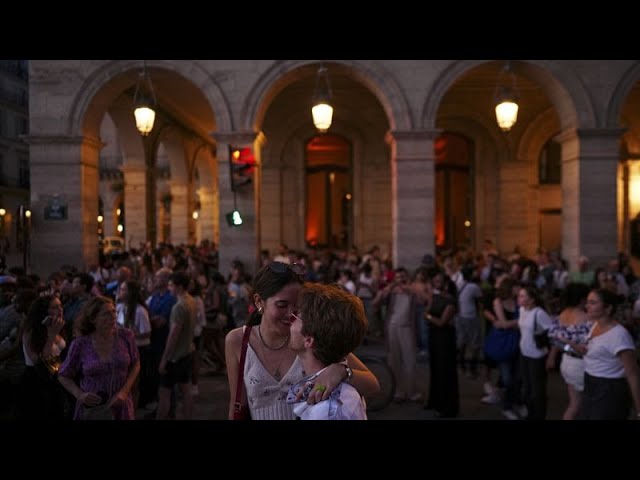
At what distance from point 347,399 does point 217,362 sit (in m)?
8.16

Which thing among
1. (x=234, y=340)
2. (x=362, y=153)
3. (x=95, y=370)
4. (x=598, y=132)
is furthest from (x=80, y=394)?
(x=362, y=153)

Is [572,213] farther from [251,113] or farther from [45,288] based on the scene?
[45,288]

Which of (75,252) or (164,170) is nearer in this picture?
(75,252)

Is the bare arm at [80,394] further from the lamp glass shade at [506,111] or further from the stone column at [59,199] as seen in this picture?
the stone column at [59,199]

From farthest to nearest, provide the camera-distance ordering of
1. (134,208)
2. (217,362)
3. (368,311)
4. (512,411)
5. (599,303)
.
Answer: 1. (134,208)
2. (368,311)
3. (217,362)
4. (512,411)
5. (599,303)

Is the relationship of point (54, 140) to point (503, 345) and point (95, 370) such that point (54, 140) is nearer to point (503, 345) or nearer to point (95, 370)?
point (95, 370)

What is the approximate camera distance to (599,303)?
16.9 feet

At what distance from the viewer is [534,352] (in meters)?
6.93

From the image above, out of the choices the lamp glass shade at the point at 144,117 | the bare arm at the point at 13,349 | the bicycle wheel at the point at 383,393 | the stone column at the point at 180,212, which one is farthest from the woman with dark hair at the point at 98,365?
the stone column at the point at 180,212

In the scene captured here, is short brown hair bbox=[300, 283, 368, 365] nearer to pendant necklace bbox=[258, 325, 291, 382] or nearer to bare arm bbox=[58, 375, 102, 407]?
pendant necklace bbox=[258, 325, 291, 382]

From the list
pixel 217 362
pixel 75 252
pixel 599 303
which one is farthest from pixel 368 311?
pixel 599 303

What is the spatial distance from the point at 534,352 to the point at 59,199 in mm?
10589

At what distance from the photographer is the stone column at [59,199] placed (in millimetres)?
13625

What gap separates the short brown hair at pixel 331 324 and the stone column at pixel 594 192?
12080 mm
